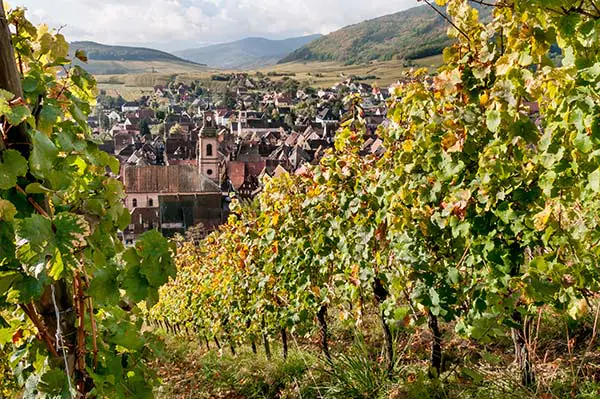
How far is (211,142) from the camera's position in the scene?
2191 inches

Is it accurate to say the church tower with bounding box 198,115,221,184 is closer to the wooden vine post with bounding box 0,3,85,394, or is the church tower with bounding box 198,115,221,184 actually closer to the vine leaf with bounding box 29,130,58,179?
the wooden vine post with bounding box 0,3,85,394

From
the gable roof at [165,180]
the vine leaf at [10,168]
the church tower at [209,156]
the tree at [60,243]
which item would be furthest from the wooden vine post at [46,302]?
the church tower at [209,156]

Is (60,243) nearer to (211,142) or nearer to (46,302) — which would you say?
(46,302)

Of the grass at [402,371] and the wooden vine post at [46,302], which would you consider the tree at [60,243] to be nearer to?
the wooden vine post at [46,302]

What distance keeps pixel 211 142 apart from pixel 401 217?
53.1 meters

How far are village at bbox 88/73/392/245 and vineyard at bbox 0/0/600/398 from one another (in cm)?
45

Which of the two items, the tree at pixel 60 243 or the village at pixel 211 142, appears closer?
the tree at pixel 60 243

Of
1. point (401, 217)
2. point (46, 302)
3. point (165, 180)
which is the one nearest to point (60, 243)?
point (46, 302)

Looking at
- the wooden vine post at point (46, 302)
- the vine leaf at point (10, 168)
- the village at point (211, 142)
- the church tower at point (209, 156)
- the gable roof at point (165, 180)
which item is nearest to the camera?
the vine leaf at point (10, 168)

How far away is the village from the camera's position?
45625mm

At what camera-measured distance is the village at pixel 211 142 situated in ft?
150

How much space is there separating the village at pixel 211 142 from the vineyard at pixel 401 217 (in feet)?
1.49

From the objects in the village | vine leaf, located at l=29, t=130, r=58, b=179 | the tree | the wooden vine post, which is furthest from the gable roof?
vine leaf, located at l=29, t=130, r=58, b=179

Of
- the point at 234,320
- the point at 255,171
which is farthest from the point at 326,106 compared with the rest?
the point at 234,320
